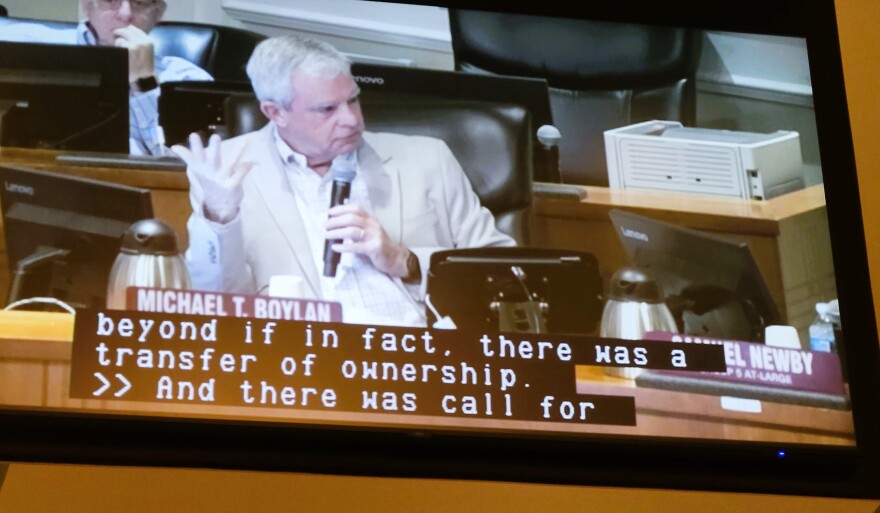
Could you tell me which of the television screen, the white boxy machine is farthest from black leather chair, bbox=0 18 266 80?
the white boxy machine

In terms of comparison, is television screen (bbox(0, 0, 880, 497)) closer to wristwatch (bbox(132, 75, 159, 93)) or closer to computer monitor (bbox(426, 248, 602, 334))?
computer monitor (bbox(426, 248, 602, 334))

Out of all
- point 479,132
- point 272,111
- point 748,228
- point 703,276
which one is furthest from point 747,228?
point 272,111

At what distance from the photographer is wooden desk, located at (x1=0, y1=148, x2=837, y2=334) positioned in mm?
1968

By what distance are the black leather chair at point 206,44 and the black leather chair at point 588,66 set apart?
45 cm

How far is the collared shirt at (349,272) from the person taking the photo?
184 centimetres

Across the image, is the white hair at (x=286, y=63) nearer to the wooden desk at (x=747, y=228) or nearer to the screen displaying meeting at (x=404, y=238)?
the screen displaying meeting at (x=404, y=238)

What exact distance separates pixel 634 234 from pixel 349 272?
588 mm

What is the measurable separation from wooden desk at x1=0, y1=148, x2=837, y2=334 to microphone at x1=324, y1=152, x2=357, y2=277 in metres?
0.38

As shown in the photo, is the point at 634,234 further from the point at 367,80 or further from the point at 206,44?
the point at 206,44

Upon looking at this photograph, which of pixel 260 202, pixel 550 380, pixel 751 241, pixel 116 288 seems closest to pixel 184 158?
pixel 260 202

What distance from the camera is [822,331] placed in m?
1.96

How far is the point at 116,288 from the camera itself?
5.82 feet

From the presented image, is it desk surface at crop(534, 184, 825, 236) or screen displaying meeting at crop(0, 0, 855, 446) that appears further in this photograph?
desk surface at crop(534, 184, 825, 236)

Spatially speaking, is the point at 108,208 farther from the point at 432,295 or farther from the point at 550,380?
the point at 550,380
